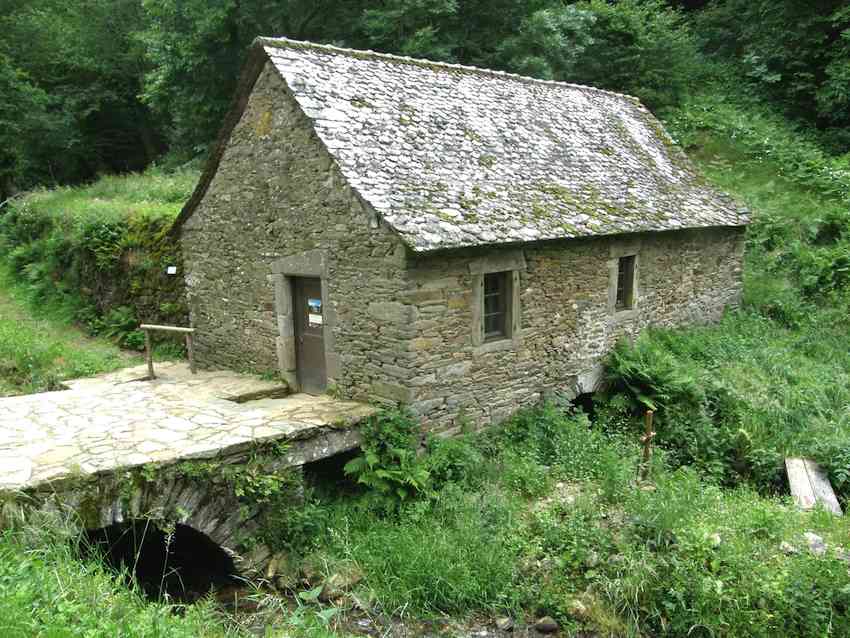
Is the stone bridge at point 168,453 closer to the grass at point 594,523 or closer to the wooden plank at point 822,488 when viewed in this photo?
the grass at point 594,523

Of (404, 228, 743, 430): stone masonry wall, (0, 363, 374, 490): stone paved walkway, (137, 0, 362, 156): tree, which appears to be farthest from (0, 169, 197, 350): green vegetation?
(404, 228, 743, 430): stone masonry wall

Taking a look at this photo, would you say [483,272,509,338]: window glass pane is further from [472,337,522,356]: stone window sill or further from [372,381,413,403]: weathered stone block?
[372,381,413,403]: weathered stone block

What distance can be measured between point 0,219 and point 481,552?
18369 mm

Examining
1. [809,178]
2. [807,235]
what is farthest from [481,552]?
[809,178]

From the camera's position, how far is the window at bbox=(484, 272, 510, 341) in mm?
9688

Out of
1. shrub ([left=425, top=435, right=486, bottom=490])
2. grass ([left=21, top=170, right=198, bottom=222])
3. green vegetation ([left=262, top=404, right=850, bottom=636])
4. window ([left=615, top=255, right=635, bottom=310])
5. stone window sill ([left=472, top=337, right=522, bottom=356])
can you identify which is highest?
grass ([left=21, top=170, right=198, bottom=222])

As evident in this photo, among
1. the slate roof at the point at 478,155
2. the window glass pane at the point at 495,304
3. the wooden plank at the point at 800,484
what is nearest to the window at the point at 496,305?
the window glass pane at the point at 495,304

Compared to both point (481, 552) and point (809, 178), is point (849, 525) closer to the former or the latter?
point (481, 552)

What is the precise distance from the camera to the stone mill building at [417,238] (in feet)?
28.3

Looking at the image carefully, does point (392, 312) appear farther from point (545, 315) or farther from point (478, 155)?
point (478, 155)

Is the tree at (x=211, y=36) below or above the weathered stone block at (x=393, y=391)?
above

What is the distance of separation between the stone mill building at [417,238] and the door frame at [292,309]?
0.09 feet

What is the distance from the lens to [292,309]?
10.1 m

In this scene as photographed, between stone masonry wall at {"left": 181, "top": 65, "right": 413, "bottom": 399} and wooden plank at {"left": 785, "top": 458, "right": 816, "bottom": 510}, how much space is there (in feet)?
18.4
